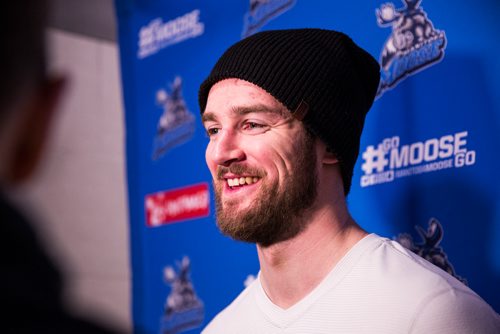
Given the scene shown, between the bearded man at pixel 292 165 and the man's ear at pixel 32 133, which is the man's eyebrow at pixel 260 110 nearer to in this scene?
the bearded man at pixel 292 165

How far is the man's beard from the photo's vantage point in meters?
1.41

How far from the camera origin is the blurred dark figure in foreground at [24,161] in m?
0.34

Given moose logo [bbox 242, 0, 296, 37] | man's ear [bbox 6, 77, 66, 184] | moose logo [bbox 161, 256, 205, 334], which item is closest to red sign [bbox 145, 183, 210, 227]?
moose logo [bbox 161, 256, 205, 334]

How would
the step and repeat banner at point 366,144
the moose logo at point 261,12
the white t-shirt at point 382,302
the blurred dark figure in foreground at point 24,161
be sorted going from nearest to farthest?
the blurred dark figure in foreground at point 24,161 → the white t-shirt at point 382,302 → the step and repeat banner at point 366,144 → the moose logo at point 261,12

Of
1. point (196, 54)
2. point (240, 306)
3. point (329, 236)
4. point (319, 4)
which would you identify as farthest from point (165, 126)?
point (329, 236)

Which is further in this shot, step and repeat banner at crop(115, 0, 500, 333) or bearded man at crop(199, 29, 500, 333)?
step and repeat banner at crop(115, 0, 500, 333)

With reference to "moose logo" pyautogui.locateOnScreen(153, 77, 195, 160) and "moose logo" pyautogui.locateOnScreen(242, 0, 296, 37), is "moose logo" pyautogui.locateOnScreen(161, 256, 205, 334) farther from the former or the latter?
"moose logo" pyautogui.locateOnScreen(242, 0, 296, 37)

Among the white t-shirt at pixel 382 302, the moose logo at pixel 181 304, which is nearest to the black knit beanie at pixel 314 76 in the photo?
the white t-shirt at pixel 382 302

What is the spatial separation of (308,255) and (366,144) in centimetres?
47

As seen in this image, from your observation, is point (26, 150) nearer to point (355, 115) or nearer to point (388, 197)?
point (355, 115)

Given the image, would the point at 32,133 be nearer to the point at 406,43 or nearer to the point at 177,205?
the point at 406,43

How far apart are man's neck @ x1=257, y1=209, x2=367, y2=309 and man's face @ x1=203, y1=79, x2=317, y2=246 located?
0.09ft

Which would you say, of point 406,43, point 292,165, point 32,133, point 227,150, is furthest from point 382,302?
point 32,133

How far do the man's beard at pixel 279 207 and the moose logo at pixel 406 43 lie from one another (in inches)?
15.3
